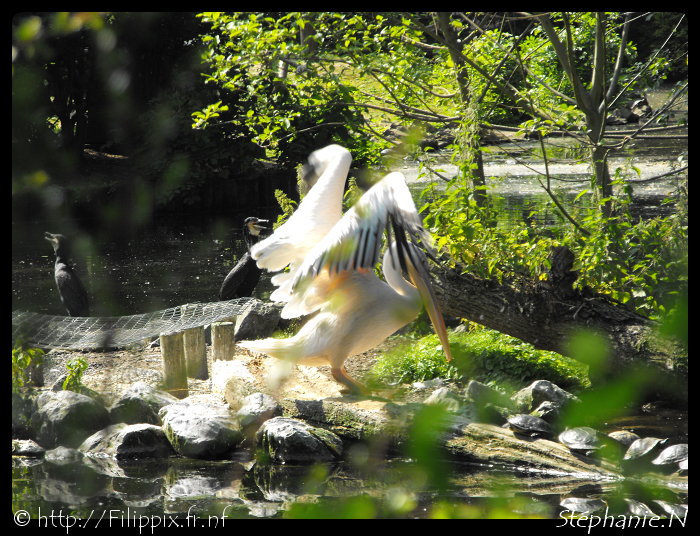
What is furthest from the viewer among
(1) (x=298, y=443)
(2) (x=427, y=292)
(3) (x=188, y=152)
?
(3) (x=188, y=152)

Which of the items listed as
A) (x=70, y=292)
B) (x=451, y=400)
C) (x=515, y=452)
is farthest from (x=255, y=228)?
(x=515, y=452)

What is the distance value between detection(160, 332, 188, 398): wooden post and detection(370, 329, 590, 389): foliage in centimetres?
155

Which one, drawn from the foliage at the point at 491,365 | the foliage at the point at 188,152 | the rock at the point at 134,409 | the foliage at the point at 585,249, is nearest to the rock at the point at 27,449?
the rock at the point at 134,409

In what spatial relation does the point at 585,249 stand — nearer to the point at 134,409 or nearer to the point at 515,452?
the point at 515,452

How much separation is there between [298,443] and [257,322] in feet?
8.77

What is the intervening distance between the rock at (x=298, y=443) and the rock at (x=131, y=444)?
27.3 inches

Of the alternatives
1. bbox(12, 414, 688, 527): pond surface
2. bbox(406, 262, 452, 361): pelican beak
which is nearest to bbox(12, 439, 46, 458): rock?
bbox(12, 414, 688, 527): pond surface

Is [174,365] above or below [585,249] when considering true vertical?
below

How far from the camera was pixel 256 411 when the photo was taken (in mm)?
3936

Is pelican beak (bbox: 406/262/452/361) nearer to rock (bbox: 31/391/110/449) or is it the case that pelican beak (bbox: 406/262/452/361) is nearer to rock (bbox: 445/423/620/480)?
rock (bbox: 445/423/620/480)

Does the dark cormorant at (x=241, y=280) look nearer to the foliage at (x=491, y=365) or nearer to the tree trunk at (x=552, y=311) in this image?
the foliage at (x=491, y=365)

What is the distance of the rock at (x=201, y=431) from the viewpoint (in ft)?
12.3

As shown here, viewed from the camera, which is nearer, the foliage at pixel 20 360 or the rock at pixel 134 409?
the foliage at pixel 20 360

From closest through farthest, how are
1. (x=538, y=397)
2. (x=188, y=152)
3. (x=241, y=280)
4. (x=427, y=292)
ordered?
(x=427, y=292)
(x=538, y=397)
(x=241, y=280)
(x=188, y=152)
